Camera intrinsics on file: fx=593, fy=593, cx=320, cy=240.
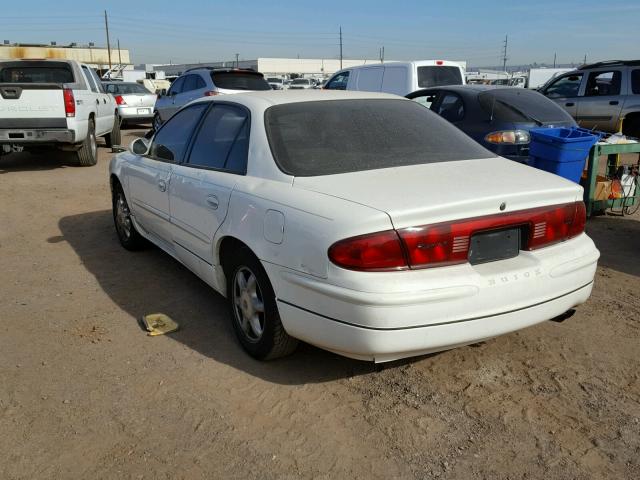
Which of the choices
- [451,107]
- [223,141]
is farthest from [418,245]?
[451,107]

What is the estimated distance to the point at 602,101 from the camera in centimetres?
1187

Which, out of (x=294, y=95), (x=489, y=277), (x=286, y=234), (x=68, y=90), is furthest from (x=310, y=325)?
(x=68, y=90)

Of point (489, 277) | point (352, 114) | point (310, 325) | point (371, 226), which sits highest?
point (352, 114)

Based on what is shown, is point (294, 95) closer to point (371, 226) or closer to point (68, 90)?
point (371, 226)

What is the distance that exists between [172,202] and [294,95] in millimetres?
1167

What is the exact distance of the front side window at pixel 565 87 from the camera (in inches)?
488

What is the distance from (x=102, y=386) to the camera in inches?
128

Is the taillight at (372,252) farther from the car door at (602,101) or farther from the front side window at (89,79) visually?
the car door at (602,101)

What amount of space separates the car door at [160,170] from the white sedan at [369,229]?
0.33m

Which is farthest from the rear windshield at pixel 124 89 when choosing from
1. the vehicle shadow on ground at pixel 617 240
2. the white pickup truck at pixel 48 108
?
the vehicle shadow on ground at pixel 617 240

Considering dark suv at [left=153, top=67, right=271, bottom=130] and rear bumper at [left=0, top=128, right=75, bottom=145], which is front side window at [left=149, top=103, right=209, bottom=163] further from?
dark suv at [left=153, top=67, right=271, bottom=130]

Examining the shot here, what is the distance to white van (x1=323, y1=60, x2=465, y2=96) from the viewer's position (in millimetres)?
11680

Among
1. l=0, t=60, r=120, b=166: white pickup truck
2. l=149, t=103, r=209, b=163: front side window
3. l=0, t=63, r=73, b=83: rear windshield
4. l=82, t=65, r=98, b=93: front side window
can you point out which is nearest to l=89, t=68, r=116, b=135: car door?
l=82, t=65, r=98, b=93: front side window

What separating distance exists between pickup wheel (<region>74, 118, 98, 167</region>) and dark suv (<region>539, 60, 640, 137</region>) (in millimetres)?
9186
